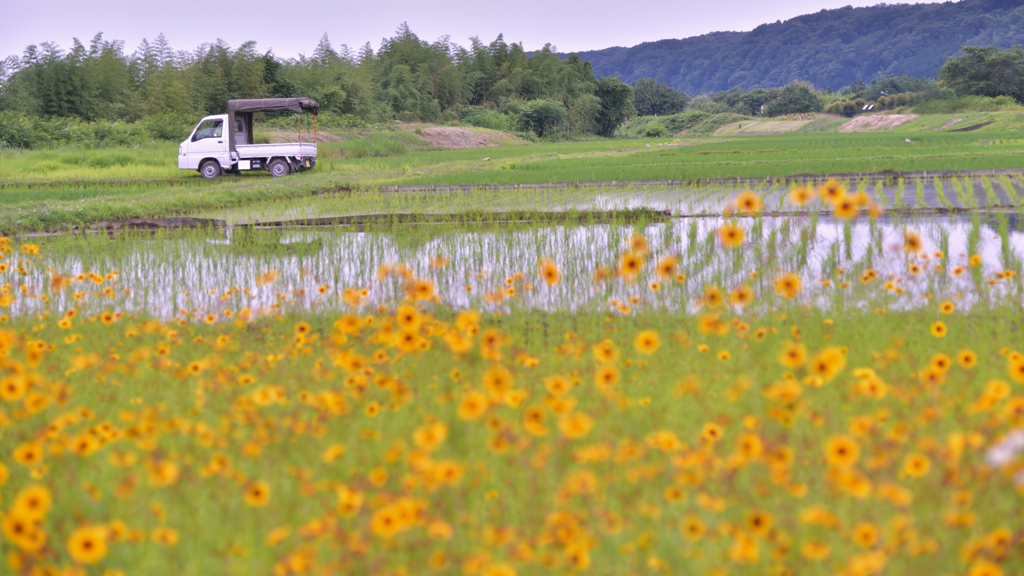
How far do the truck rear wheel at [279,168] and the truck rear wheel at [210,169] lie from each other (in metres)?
1.15

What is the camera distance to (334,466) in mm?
2289

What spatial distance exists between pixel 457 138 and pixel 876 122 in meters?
32.0

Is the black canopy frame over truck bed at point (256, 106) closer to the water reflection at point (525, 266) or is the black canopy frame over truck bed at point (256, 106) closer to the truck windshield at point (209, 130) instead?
the truck windshield at point (209, 130)

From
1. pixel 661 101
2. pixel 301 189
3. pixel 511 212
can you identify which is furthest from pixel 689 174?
pixel 661 101

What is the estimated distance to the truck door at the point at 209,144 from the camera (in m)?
17.6

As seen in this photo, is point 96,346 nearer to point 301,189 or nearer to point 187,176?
point 301,189

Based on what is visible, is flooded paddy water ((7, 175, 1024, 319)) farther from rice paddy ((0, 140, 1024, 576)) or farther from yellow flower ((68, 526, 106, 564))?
yellow flower ((68, 526, 106, 564))

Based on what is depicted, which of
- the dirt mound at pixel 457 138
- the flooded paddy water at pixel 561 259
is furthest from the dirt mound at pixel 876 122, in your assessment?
the flooded paddy water at pixel 561 259

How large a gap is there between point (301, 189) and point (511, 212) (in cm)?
588

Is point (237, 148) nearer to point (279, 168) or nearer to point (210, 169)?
point (210, 169)

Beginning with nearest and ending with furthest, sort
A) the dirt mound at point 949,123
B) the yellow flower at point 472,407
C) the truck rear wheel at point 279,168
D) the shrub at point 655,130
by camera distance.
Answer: the yellow flower at point 472,407 < the truck rear wheel at point 279,168 < the dirt mound at point 949,123 < the shrub at point 655,130

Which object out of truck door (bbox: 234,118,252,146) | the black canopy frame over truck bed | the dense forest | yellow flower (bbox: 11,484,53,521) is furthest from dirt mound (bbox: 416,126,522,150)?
yellow flower (bbox: 11,484,53,521)

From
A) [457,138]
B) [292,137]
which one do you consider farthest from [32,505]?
[457,138]

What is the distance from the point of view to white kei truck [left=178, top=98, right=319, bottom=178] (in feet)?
57.9
